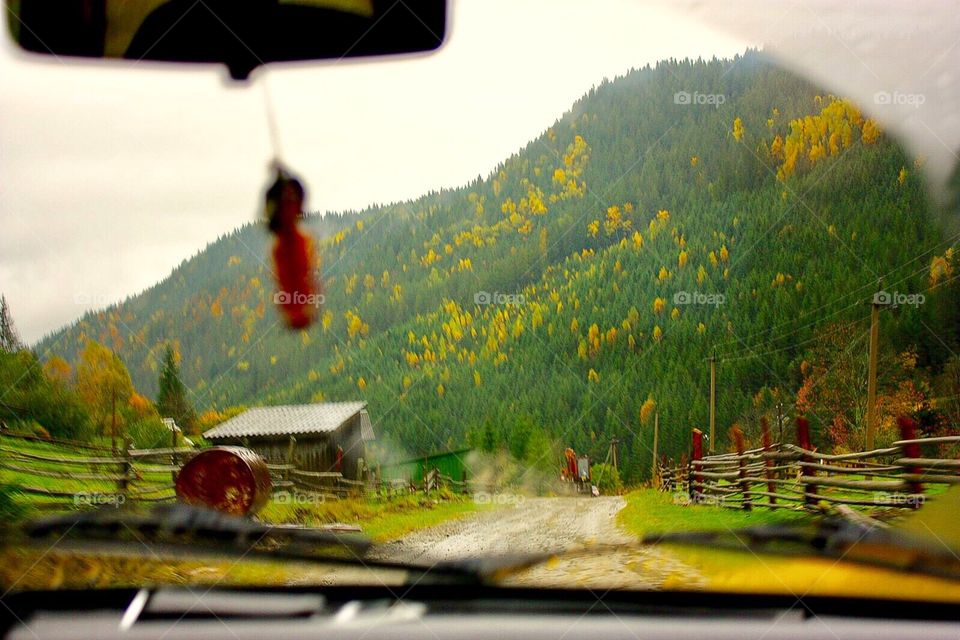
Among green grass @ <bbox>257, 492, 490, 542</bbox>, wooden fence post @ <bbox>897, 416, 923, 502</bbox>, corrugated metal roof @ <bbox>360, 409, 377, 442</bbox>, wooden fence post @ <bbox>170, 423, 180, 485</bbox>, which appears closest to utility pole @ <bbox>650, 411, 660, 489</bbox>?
green grass @ <bbox>257, 492, 490, 542</bbox>

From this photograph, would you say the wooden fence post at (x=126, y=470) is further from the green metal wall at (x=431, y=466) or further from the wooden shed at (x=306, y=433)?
the green metal wall at (x=431, y=466)

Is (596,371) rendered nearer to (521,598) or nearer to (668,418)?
(668,418)

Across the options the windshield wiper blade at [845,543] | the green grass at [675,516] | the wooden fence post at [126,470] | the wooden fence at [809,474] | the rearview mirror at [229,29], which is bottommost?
the windshield wiper blade at [845,543]

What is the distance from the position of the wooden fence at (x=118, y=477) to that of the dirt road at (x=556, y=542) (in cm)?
12

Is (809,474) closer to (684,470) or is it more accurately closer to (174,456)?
(684,470)

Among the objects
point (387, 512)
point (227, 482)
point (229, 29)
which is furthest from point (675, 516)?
point (229, 29)

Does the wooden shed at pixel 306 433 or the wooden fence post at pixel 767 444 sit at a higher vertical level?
the wooden shed at pixel 306 433

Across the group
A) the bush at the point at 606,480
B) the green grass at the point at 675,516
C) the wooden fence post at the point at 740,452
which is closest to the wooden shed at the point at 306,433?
the bush at the point at 606,480

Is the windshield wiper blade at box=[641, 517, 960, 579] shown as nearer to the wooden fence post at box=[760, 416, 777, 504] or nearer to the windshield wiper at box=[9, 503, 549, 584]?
the wooden fence post at box=[760, 416, 777, 504]

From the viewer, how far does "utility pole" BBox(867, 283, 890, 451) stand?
229 cm

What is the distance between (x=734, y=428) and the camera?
90.6 inches

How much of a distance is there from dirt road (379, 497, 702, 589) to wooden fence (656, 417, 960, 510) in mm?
191

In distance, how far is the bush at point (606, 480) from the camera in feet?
7.36

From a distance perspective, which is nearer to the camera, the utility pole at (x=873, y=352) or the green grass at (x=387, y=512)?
the green grass at (x=387, y=512)
